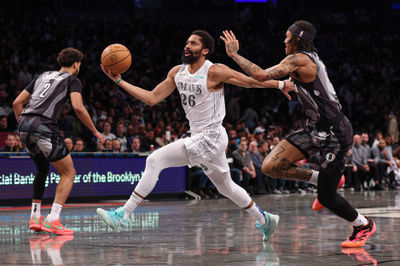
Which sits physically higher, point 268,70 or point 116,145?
point 268,70

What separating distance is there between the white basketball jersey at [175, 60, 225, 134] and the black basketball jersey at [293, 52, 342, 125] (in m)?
0.95

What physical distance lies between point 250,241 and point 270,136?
12.7 meters

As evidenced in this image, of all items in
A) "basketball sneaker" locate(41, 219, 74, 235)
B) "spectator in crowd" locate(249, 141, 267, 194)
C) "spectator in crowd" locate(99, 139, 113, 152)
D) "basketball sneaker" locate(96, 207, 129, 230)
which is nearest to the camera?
"basketball sneaker" locate(96, 207, 129, 230)

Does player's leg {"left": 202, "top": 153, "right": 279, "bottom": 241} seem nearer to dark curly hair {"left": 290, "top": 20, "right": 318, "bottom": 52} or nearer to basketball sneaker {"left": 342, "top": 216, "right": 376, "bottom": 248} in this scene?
basketball sneaker {"left": 342, "top": 216, "right": 376, "bottom": 248}

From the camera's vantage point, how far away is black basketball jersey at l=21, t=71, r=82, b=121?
8.51 m

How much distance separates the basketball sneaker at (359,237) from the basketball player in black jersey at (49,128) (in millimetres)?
3482

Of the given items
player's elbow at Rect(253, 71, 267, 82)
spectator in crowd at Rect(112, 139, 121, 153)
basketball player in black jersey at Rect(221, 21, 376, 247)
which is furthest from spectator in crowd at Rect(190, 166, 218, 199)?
player's elbow at Rect(253, 71, 267, 82)

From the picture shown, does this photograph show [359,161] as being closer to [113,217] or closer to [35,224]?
[35,224]

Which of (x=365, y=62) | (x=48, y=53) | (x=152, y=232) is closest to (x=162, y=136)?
(x=48, y=53)

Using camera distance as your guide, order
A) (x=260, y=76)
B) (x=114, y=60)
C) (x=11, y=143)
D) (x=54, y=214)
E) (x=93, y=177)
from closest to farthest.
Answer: (x=260, y=76), (x=114, y=60), (x=54, y=214), (x=11, y=143), (x=93, y=177)

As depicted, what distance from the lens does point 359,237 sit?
280 inches

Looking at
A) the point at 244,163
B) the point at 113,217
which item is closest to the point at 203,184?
the point at 244,163

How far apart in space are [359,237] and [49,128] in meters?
4.14

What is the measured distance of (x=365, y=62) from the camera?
3186 cm
